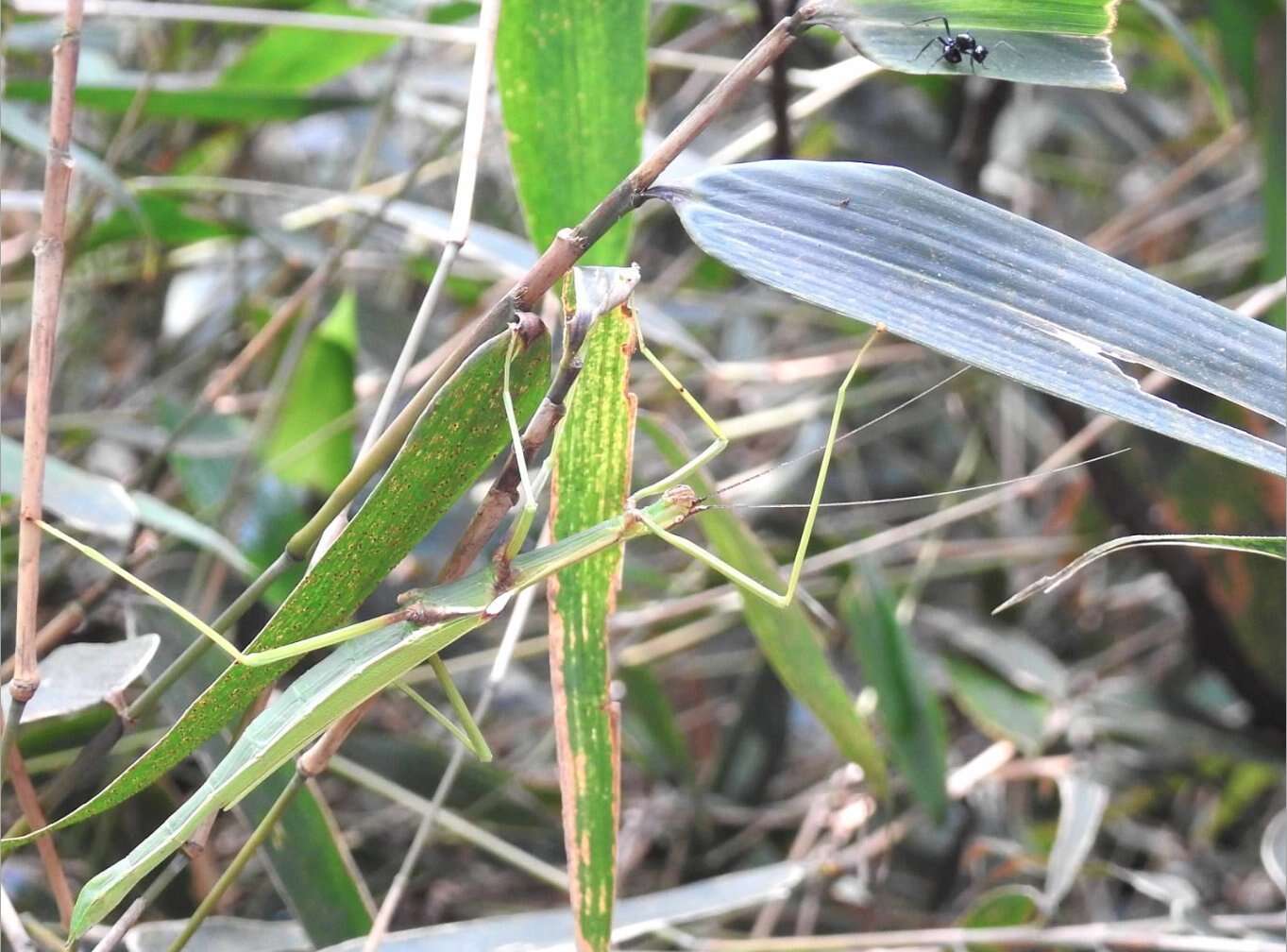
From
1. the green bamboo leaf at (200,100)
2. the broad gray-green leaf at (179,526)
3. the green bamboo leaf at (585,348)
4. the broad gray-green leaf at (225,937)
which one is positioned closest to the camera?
the green bamboo leaf at (585,348)

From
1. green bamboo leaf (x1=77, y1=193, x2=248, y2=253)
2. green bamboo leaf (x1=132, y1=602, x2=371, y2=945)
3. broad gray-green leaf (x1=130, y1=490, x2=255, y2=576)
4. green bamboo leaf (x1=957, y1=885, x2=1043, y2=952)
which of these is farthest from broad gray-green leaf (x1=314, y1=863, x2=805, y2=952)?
green bamboo leaf (x1=77, y1=193, x2=248, y2=253)

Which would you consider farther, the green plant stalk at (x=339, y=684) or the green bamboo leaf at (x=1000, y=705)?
the green bamboo leaf at (x=1000, y=705)

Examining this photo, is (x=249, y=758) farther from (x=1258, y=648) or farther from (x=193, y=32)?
(x=193, y=32)

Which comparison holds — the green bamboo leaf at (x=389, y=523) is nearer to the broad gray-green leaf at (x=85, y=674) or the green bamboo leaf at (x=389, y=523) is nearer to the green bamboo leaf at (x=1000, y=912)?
the broad gray-green leaf at (x=85, y=674)

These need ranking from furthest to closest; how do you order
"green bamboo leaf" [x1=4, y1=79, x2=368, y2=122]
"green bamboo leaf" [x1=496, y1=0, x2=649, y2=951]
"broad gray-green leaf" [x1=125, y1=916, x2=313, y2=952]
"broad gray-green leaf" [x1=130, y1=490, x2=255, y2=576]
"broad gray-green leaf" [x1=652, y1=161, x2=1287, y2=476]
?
1. "green bamboo leaf" [x1=4, y1=79, x2=368, y2=122]
2. "broad gray-green leaf" [x1=130, y1=490, x2=255, y2=576]
3. "broad gray-green leaf" [x1=125, y1=916, x2=313, y2=952]
4. "green bamboo leaf" [x1=496, y1=0, x2=649, y2=951]
5. "broad gray-green leaf" [x1=652, y1=161, x2=1287, y2=476]

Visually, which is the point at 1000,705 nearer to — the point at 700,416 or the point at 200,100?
the point at 700,416

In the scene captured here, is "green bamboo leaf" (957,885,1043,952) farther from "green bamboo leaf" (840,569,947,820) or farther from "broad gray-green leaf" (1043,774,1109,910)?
"green bamboo leaf" (840,569,947,820)

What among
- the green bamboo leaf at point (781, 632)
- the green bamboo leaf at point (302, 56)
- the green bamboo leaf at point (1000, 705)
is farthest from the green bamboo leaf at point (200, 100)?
the green bamboo leaf at point (1000, 705)
